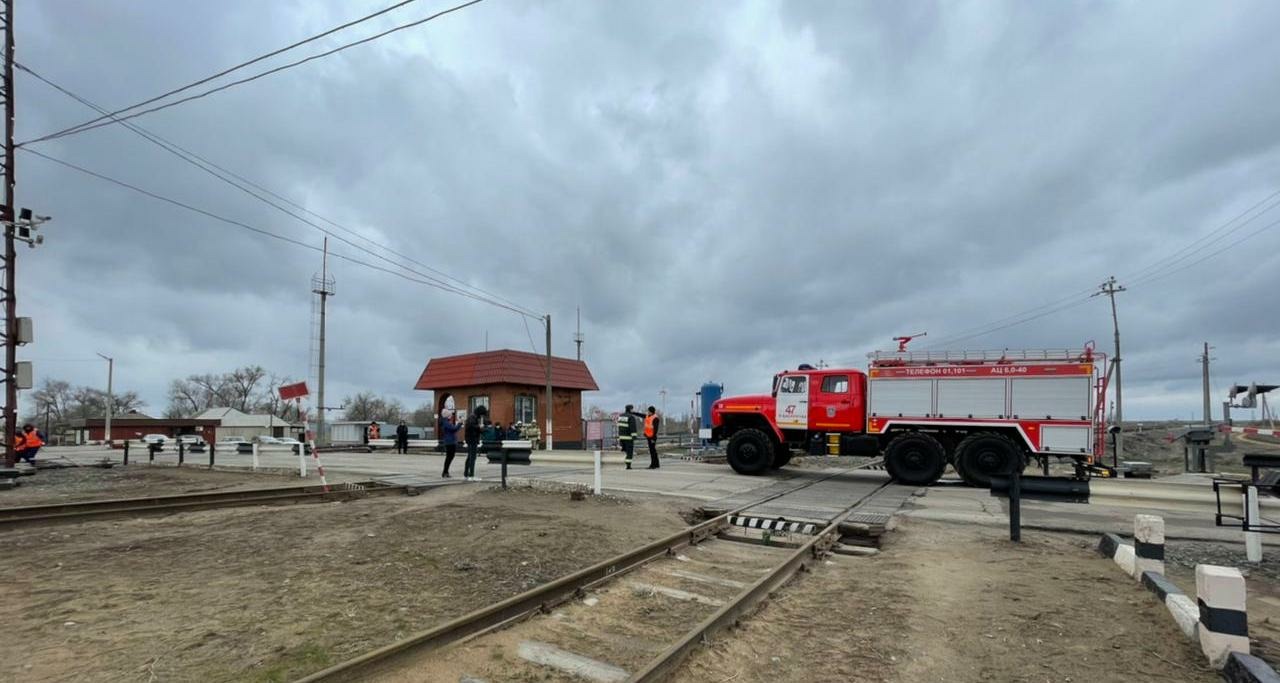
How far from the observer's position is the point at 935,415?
53.7 feet

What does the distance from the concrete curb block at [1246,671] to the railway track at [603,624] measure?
303 cm

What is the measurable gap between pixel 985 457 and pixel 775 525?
882 cm

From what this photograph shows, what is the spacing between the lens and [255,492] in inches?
455

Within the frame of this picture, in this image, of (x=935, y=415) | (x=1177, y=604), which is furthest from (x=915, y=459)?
(x=1177, y=604)

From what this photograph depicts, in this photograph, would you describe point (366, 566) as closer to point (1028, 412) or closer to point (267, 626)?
point (267, 626)

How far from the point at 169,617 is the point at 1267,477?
582 inches

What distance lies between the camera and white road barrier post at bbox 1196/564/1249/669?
4028 mm

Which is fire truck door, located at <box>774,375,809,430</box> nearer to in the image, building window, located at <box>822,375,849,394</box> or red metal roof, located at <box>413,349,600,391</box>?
building window, located at <box>822,375,849,394</box>

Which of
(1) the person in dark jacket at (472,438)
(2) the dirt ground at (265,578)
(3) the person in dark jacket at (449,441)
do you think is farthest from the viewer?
(3) the person in dark jacket at (449,441)

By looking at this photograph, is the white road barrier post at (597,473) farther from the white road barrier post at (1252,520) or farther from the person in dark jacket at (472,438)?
the white road barrier post at (1252,520)

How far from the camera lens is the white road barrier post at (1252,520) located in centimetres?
733

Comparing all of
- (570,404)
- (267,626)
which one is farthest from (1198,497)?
(570,404)

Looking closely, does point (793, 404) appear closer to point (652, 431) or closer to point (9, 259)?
point (652, 431)

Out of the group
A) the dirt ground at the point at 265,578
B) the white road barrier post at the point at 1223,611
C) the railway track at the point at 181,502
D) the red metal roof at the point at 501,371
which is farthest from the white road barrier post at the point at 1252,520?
the red metal roof at the point at 501,371
